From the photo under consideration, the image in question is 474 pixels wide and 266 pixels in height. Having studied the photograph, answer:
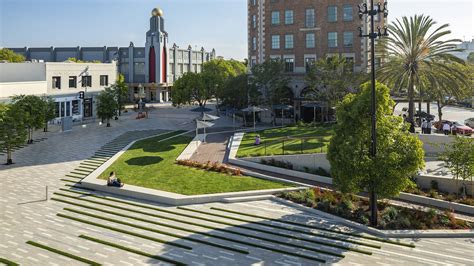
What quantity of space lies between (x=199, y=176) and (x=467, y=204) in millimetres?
15349

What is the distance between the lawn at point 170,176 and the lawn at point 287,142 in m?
5.13

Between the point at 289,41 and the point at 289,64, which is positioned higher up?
the point at 289,41

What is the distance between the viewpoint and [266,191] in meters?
22.9

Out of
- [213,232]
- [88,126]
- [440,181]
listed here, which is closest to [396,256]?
[213,232]

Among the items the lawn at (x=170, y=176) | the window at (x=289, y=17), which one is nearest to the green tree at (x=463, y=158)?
the lawn at (x=170, y=176)

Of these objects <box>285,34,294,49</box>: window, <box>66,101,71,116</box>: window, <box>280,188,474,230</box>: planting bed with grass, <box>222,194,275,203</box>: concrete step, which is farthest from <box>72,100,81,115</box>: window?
<box>280,188,474,230</box>: planting bed with grass

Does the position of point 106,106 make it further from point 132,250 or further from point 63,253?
point 132,250

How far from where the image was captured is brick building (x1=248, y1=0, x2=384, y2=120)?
4659 centimetres

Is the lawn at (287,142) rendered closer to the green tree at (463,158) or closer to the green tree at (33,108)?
the green tree at (463,158)

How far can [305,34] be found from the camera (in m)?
48.8

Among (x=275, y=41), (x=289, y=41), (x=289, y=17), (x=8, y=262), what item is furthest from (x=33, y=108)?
(x=289, y=17)

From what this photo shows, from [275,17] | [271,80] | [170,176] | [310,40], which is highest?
[275,17]

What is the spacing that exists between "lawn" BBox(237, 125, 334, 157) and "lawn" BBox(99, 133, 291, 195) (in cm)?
513

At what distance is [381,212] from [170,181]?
12.5 meters
